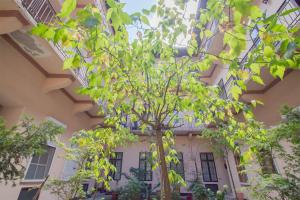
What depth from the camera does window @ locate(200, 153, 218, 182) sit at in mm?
10211

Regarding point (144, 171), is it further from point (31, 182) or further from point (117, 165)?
point (31, 182)

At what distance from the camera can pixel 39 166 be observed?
18.2ft

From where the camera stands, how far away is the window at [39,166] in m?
5.16

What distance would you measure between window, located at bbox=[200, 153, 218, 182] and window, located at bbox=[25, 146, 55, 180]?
28.5 feet

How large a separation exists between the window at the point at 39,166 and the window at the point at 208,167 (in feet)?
28.5

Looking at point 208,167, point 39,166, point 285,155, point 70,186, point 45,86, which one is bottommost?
point 70,186

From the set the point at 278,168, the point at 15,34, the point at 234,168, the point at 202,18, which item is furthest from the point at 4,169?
the point at 234,168

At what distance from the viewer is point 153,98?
2.11m

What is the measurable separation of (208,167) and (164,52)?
10.4 metres

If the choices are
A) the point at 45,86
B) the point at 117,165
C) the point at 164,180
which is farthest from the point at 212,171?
the point at 45,86

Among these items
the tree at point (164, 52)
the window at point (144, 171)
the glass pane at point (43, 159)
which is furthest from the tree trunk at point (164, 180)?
the window at point (144, 171)

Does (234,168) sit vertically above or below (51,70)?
below

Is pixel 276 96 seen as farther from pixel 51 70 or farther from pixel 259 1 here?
pixel 51 70

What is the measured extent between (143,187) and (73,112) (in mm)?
5411
